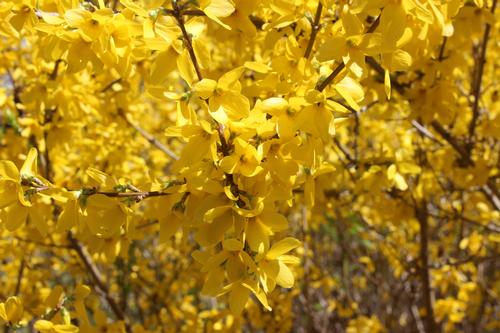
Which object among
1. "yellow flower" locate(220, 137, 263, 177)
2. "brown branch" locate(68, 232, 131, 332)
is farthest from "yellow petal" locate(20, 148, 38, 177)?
"brown branch" locate(68, 232, 131, 332)

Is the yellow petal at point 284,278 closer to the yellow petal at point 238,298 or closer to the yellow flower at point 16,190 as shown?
the yellow petal at point 238,298

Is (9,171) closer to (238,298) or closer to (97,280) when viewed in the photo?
(238,298)

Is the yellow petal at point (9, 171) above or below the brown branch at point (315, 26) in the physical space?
below

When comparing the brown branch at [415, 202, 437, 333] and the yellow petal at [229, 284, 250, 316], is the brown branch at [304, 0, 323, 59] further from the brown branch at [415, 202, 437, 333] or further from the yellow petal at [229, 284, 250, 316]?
the brown branch at [415, 202, 437, 333]

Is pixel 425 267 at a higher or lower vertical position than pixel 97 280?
higher

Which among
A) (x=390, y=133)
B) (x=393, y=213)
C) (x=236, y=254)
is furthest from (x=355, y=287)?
(x=236, y=254)

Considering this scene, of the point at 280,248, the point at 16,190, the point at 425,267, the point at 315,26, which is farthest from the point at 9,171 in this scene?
the point at 425,267

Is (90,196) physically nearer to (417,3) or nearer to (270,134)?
(270,134)

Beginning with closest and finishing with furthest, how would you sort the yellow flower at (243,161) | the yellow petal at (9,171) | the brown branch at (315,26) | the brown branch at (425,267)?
the yellow flower at (243,161), the yellow petal at (9,171), the brown branch at (315,26), the brown branch at (425,267)

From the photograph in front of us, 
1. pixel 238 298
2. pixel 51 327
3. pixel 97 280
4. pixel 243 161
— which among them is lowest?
pixel 97 280

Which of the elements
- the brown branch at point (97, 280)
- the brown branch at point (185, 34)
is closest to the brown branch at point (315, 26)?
the brown branch at point (185, 34)

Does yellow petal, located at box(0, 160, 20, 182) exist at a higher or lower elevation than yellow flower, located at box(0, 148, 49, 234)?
higher
